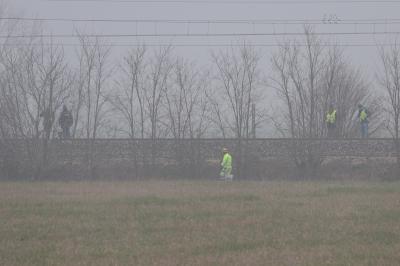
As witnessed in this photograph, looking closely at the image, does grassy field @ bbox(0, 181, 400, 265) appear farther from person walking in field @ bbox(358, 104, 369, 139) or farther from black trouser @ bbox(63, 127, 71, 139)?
black trouser @ bbox(63, 127, 71, 139)

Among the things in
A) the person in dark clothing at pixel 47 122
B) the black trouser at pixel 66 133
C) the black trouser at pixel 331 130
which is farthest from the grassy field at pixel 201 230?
the black trouser at pixel 331 130

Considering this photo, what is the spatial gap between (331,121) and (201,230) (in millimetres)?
23731

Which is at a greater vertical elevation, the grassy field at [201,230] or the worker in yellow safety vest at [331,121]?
the worker in yellow safety vest at [331,121]

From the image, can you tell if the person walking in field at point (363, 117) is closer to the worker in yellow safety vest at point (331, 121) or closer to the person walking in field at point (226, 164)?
the worker in yellow safety vest at point (331, 121)

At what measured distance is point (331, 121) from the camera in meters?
A: 34.0

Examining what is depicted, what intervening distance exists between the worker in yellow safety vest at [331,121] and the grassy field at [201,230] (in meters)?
16.8

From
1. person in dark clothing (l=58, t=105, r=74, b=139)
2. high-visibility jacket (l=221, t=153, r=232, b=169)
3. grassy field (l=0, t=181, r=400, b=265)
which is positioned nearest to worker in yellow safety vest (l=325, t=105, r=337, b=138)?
high-visibility jacket (l=221, t=153, r=232, b=169)

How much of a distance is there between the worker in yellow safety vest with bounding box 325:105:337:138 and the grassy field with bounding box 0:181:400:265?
55.0 feet

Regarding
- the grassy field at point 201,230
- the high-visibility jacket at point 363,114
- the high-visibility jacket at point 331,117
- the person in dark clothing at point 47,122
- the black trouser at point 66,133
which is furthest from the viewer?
the high-visibility jacket at point 331,117

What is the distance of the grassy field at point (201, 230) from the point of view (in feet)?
29.4

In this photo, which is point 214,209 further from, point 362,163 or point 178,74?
point 178,74

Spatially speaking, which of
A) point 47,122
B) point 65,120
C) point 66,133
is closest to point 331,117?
point 65,120

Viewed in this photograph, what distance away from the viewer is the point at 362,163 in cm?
3169

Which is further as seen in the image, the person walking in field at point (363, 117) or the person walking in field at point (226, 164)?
the person walking in field at point (363, 117)
